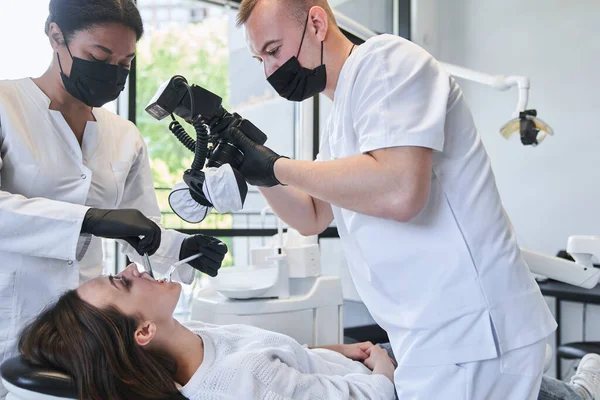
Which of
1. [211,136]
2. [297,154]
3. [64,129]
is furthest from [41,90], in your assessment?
[297,154]

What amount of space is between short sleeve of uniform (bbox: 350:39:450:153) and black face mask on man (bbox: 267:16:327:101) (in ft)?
0.56

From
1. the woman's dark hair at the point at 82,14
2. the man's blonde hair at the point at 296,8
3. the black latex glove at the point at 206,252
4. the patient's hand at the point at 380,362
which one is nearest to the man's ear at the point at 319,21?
the man's blonde hair at the point at 296,8

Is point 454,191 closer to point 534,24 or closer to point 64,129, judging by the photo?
point 64,129

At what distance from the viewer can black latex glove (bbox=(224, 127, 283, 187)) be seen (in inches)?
44.4

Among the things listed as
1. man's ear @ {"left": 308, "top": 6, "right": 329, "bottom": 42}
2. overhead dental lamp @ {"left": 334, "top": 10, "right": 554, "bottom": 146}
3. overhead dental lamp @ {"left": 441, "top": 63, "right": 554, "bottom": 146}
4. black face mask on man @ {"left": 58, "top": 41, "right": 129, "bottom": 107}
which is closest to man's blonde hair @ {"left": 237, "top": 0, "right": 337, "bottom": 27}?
man's ear @ {"left": 308, "top": 6, "right": 329, "bottom": 42}

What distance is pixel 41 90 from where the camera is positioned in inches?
58.4

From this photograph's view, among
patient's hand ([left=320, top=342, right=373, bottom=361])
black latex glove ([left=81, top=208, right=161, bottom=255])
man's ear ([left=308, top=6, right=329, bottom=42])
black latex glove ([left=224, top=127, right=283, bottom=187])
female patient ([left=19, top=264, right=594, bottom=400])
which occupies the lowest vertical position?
patient's hand ([left=320, top=342, right=373, bottom=361])

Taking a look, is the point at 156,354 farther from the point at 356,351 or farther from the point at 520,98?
the point at 520,98

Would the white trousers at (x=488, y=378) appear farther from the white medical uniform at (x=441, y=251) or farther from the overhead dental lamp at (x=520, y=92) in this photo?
the overhead dental lamp at (x=520, y=92)

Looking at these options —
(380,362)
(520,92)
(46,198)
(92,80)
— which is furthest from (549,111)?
(46,198)

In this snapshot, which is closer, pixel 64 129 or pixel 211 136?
pixel 211 136

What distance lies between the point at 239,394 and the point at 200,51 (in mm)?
2228

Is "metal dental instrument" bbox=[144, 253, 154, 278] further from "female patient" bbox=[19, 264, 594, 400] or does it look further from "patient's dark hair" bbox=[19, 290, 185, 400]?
"patient's dark hair" bbox=[19, 290, 185, 400]

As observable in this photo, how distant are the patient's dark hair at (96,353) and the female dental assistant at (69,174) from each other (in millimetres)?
100
